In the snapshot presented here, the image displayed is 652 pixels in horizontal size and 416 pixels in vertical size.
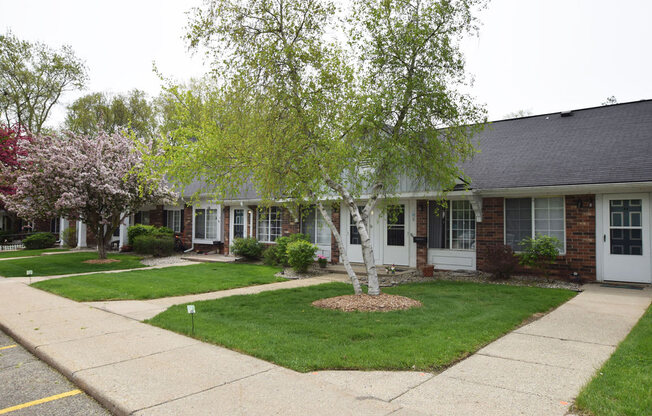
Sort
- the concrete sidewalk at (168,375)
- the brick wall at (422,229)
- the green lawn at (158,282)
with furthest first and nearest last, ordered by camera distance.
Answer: the brick wall at (422,229) < the green lawn at (158,282) < the concrete sidewalk at (168,375)

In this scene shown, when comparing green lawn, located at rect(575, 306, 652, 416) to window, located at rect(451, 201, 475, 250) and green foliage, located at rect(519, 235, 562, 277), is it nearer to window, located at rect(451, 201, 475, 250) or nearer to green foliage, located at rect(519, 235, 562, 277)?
green foliage, located at rect(519, 235, 562, 277)

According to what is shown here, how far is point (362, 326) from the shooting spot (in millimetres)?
6355

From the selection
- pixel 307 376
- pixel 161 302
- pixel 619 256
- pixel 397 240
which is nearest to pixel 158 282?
pixel 161 302

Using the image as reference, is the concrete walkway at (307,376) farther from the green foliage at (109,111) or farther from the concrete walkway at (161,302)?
the green foliage at (109,111)

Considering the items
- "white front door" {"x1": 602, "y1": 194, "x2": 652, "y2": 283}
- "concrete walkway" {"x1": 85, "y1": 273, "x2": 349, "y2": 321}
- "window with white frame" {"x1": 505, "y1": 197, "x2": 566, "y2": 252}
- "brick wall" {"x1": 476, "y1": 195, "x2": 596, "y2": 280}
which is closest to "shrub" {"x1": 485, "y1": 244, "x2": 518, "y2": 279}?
"brick wall" {"x1": 476, "y1": 195, "x2": 596, "y2": 280}

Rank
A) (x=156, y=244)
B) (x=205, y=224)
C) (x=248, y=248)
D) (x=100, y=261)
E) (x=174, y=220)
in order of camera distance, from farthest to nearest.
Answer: (x=174, y=220) < (x=205, y=224) < (x=156, y=244) < (x=100, y=261) < (x=248, y=248)

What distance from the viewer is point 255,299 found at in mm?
8922

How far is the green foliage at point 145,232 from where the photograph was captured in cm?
1951

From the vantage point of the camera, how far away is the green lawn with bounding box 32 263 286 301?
9812 mm

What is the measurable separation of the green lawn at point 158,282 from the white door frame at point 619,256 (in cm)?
848

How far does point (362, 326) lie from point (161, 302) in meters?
4.86

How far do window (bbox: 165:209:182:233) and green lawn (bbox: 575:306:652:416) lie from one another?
19535 mm

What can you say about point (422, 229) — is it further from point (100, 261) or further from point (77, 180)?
point (100, 261)

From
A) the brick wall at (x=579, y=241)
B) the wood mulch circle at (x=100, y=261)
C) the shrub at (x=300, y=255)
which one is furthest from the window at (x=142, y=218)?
the brick wall at (x=579, y=241)
